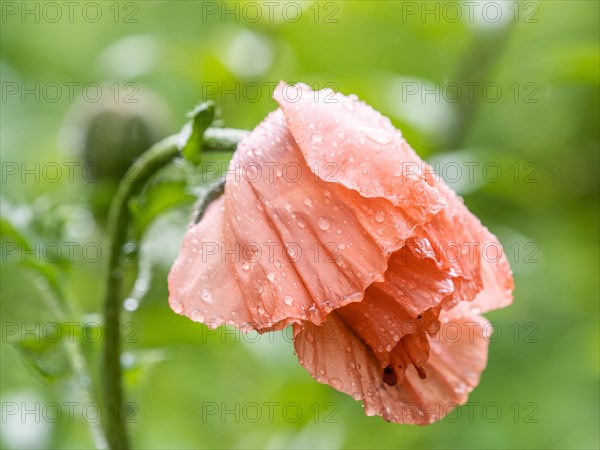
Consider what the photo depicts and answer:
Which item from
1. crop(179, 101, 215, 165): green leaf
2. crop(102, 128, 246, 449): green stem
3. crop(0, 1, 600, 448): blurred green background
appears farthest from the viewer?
crop(0, 1, 600, 448): blurred green background

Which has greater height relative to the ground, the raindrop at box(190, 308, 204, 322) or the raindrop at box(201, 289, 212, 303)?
the raindrop at box(201, 289, 212, 303)

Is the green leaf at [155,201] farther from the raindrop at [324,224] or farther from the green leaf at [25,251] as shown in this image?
the raindrop at [324,224]

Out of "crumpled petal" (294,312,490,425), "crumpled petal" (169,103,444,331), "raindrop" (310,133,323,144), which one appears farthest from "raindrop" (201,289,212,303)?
"raindrop" (310,133,323,144)

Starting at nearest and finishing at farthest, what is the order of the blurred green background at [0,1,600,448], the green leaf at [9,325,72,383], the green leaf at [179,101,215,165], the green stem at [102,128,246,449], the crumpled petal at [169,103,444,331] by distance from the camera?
the crumpled petal at [169,103,444,331], the green leaf at [179,101,215,165], the green stem at [102,128,246,449], the green leaf at [9,325,72,383], the blurred green background at [0,1,600,448]

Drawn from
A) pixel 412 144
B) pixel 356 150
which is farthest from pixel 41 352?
pixel 412 144

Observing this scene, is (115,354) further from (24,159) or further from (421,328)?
(24,159)

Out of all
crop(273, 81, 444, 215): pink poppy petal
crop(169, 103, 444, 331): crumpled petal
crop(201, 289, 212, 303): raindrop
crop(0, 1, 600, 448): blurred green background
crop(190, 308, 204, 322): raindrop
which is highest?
crop(273, 81, 444, 215): pink poppy petal

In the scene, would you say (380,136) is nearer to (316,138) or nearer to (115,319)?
(316,138)

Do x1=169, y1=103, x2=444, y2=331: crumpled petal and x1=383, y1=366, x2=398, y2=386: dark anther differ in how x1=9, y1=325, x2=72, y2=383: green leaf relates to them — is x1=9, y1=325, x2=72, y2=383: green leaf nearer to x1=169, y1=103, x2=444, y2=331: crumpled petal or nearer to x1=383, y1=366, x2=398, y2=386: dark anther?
x1=169, y1=103, x2=444, y2=331: crumpled petal
